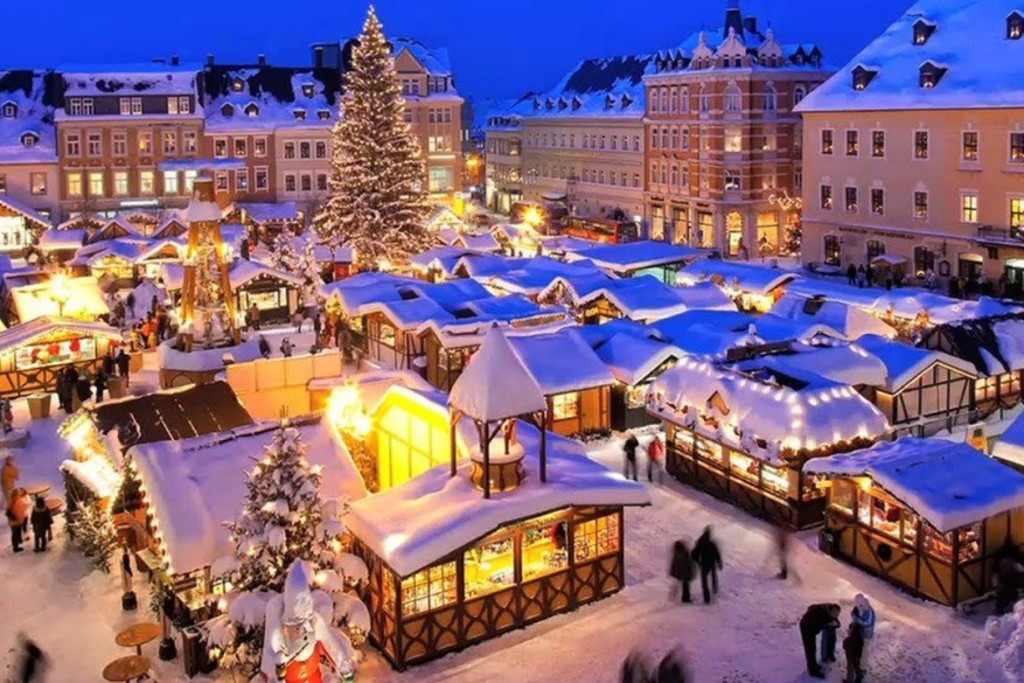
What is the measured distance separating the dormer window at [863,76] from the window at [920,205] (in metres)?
5.78

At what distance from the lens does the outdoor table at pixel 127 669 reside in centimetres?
1382

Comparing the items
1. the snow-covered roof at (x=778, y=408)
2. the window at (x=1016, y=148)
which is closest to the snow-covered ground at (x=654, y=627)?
the snow-covered roof at (x=778, y=408)

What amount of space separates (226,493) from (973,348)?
18.1 meters

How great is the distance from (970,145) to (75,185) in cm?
4379

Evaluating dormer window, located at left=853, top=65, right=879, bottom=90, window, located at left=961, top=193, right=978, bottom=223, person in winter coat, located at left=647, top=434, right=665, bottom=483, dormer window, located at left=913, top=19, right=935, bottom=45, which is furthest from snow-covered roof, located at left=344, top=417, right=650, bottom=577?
dormer window, located at left=913, top=19, right=935, bottom=45

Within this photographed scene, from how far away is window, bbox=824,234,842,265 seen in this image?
4938 centimetres

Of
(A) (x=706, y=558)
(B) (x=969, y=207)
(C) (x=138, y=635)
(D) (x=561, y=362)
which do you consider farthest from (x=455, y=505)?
(B) (x=969, y=207)

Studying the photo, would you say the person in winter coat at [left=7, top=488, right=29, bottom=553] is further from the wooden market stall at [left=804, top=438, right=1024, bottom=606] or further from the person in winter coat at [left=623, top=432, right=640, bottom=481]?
the wooden market stall at [left=804, top=438, right=1024, bottom=606]

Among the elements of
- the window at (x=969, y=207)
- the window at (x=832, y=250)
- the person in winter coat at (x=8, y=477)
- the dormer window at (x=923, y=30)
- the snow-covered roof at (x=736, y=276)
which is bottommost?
the person in winter coat at (x=8, y=477)

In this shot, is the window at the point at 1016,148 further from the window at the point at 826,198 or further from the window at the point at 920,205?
the window at the point at 826,198

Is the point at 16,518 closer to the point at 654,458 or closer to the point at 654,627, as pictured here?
the point at 654,627

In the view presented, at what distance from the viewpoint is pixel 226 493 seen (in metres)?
16.0

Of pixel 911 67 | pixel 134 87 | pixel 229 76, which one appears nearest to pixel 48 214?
pixel 134 87

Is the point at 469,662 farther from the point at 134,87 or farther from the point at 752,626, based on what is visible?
the point at 134,87
